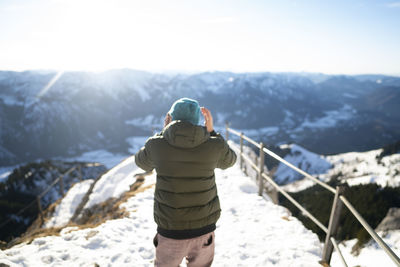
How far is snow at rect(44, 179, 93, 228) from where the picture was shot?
10.5 m

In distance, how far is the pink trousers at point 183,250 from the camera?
2326 millimetres

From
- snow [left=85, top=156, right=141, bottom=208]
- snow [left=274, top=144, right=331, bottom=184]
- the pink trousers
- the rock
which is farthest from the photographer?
A: snow [left=274, top=144, right=331, bottom=184]

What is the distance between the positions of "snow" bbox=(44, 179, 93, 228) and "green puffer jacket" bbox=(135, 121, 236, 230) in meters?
9.98

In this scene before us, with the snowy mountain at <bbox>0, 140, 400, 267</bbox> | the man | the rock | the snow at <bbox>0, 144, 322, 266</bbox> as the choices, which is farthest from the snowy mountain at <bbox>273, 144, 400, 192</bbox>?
the man

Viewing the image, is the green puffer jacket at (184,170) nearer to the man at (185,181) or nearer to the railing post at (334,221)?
the man at (185,181)

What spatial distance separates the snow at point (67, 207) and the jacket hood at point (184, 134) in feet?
34.3

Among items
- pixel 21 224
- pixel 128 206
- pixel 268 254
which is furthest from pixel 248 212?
pixel 21 224

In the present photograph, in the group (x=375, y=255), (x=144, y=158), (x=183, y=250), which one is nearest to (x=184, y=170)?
(x=144, y=158)

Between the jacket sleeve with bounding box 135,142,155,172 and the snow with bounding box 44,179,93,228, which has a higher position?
the jacket sleeve with bounding box 135,142,155,172

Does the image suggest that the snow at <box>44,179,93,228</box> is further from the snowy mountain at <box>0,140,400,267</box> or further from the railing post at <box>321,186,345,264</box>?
the railing post at <box>321,186,345,264</box>

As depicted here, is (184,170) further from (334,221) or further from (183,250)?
(334,221)

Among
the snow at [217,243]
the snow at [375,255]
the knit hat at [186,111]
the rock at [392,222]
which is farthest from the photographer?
the rock at [392,222]

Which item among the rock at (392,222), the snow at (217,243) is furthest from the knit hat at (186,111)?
the rock at (392,222)

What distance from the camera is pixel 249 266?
4.14 metres
